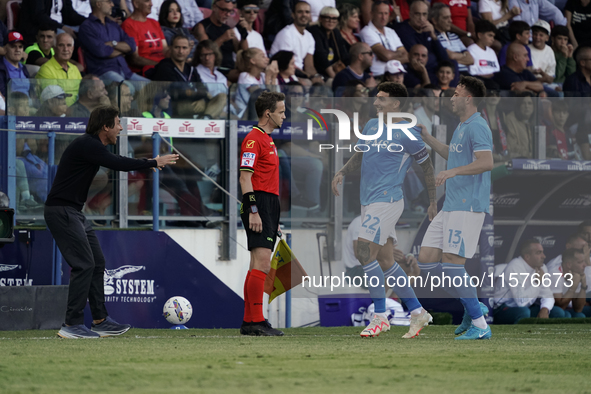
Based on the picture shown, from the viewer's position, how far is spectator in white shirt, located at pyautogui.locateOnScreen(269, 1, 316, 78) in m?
13.2

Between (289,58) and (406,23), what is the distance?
2770 mm

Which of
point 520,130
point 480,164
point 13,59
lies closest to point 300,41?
point 520,130

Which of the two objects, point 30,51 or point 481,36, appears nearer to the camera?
point 30,51

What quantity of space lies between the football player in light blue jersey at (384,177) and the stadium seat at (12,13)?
5362 millimetres

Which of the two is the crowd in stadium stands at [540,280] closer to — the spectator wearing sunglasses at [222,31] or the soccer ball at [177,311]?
the soccer ball at [177,311]

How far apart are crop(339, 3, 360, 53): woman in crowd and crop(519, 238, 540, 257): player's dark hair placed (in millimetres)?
4539

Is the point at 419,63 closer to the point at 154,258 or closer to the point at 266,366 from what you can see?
the point at 154,258

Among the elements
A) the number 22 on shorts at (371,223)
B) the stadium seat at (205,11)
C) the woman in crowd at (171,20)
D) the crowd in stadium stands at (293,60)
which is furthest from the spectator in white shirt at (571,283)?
the stadium seat at (205,11)

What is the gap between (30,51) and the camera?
11312mm

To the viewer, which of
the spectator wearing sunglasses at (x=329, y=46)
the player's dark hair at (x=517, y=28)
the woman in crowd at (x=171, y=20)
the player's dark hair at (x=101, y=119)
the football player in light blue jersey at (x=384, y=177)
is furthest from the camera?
the player's dark hair at (x=517, y=28)

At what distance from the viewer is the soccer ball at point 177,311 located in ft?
32.7

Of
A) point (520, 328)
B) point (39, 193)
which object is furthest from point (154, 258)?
point (520, 328)

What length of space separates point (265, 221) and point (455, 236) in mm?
1703

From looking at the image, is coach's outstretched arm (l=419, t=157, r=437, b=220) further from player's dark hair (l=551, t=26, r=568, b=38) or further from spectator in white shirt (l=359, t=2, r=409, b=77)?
player's dark hair (l=551, t=26, r=568, b=38)
